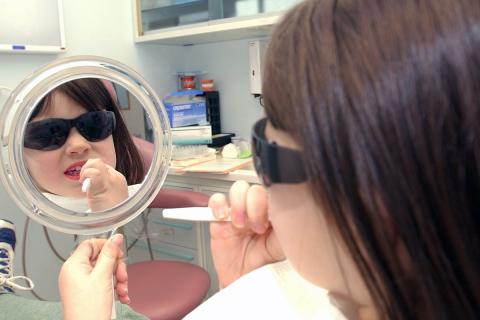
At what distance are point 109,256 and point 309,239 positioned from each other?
14.4 inches

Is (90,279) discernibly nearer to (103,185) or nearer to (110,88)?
(103,185)

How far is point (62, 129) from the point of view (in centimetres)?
70

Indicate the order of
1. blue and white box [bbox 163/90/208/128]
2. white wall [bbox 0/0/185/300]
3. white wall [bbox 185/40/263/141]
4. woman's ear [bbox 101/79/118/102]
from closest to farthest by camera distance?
woman's ear [bbox 101/79/118/102]
white wall [bbox 0/0/185/300]
blue and white box [bbox 163/90/208/128]
white wall [bbox 185/40/263/141]

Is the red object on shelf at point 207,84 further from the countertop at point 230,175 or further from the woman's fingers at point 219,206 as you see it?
the woman's fingers at point 219,206

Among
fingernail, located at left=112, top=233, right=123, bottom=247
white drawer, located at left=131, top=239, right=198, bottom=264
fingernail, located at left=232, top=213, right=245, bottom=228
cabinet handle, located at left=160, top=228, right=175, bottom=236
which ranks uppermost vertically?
fingernail, located at left=232, top=213, right=245, bottom=228

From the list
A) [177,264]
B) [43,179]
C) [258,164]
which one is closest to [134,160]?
[43,179]

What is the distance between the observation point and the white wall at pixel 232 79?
77.4 inches

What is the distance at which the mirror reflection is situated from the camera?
0.66 meters

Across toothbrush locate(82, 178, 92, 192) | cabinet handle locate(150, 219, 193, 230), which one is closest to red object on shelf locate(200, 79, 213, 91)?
cabinet handle locate(150, 219, 193, 230)

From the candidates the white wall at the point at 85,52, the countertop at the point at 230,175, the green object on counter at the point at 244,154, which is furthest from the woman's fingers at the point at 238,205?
the green object on counter at the point at 244,154

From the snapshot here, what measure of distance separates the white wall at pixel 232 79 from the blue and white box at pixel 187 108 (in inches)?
6.3

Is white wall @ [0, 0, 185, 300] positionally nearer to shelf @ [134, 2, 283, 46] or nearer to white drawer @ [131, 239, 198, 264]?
shelf @ [134, 2, 283, 46]

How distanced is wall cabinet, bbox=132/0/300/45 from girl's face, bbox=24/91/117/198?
0.98 metres

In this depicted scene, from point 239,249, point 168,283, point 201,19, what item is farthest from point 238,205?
point 201,19
